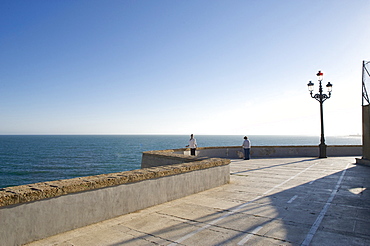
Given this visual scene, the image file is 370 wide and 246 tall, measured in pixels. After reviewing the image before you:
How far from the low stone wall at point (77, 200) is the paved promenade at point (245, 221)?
19 centimetres

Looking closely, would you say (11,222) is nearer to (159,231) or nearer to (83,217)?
(83,217)

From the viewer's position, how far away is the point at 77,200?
4727 millimetres

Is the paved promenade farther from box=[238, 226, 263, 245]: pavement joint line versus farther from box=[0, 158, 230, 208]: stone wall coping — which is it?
box=[0, 158, 230, 208]: stone wall coping

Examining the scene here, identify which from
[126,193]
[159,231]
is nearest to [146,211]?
[126,193]

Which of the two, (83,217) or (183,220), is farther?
(183,220)

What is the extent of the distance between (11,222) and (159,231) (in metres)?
2.43

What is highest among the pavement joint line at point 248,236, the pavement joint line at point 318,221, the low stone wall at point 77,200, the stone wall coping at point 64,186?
the stone wall coping at point 64,186

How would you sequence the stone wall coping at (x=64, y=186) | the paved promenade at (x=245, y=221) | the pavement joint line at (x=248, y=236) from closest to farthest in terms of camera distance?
the stone wall coping at (x=64, y=186) → the pavement joint line at (x=248, y=236) → the paved promenade at (x=245, y=221)

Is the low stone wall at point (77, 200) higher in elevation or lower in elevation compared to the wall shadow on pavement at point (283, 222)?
higher

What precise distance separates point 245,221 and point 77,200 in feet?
11.3

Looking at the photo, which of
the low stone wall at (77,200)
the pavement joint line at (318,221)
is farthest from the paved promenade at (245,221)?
the low stone wall at (77,200)

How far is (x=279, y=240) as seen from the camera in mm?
4316

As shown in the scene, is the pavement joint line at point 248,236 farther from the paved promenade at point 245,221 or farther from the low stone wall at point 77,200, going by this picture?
the low stone wall at point 77,200

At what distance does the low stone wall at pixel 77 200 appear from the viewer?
3.90 meters
